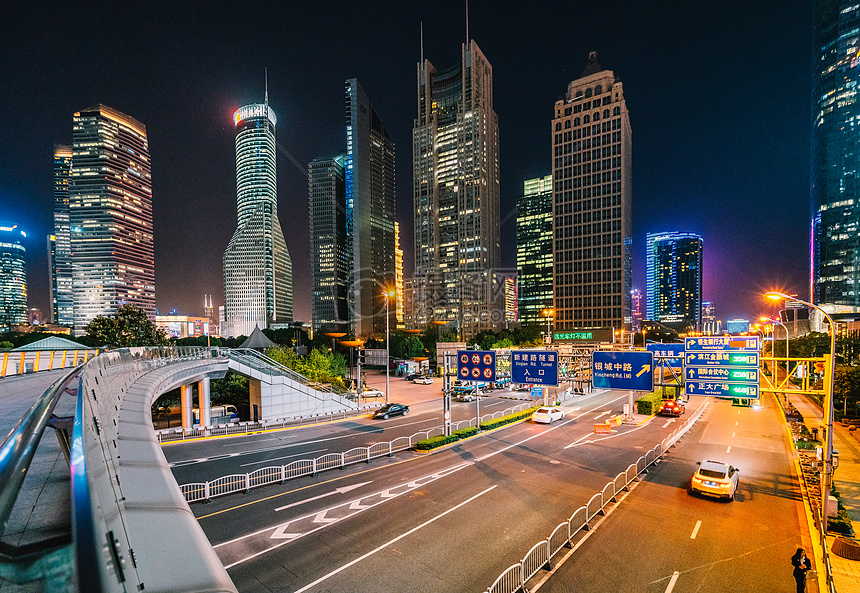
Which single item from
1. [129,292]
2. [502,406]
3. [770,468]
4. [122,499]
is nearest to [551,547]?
[122,499]

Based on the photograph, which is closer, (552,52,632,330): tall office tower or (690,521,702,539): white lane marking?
(690,521,702,539): white lane marking

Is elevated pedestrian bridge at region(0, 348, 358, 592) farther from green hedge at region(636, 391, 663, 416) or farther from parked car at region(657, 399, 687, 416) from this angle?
parked car at region(657, 399, 687, 416)

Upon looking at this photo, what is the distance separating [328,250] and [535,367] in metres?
167

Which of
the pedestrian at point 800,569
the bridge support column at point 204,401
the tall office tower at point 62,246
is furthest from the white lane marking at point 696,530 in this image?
the tall office tower at point 62,246

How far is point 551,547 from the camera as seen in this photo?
12.4 metres

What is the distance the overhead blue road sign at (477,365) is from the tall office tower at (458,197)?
10432 centimetres

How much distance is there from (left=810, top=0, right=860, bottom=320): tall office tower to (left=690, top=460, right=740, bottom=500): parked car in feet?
445

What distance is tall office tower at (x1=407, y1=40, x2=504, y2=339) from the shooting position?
5335 inches

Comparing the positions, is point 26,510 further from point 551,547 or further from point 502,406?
point 502,406

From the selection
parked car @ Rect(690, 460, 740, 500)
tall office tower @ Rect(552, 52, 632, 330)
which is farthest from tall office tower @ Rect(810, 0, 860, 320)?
parked car @ Rect(690, 460, 740, 500)

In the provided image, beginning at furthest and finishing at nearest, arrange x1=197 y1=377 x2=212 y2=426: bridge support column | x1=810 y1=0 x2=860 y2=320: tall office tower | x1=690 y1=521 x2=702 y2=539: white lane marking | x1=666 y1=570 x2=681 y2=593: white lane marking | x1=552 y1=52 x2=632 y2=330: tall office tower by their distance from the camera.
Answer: x1=810 y1=0 x2=860 y2=320: tall office tower, x1=552 y1=52 x2=632 y2=330: tall office tower, x1=197 y1=377 x2=212 y2=426: bridge support column, x1=690 y1=521 x2=702 y2=539: white lane marking, x1=666 y1=570 x2=681 y2=593: white lane marking

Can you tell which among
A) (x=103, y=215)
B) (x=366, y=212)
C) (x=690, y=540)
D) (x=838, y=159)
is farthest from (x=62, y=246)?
(x=838, y=159)

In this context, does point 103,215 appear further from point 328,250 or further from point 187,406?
point 187,406

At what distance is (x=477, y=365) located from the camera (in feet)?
86.4
